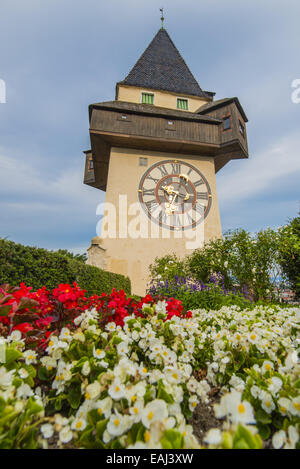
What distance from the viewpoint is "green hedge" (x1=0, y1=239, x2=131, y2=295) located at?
4344 mm

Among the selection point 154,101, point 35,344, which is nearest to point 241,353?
point 35,344

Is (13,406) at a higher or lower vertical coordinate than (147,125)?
lower

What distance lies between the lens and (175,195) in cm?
1270

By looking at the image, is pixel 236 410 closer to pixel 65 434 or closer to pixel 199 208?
pixel 65 434

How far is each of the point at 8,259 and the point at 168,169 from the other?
34.4 feet

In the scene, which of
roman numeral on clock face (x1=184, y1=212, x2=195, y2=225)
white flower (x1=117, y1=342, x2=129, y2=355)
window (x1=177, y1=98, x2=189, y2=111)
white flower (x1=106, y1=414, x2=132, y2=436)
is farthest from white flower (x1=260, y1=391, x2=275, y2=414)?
window (x1=177, y1=98, x2=189, y2=111)

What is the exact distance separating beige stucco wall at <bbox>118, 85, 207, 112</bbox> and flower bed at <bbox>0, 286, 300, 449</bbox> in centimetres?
1574

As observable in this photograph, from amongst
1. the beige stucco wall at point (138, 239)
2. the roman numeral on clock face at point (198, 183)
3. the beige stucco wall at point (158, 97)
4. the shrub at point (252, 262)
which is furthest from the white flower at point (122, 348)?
the beige stucco wall at point (158, 97)

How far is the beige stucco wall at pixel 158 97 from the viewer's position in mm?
14844

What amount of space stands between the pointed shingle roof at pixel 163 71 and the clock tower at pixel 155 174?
1643mm

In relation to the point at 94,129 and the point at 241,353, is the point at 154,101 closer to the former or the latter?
the point at 94,129

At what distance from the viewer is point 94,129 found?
1205cm

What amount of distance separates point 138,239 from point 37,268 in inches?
284

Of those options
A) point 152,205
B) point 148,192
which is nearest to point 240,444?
point 152,205
